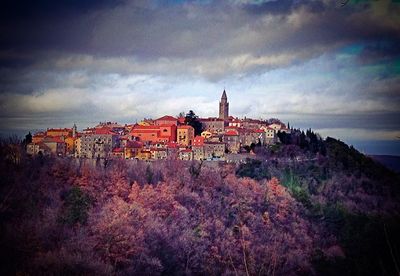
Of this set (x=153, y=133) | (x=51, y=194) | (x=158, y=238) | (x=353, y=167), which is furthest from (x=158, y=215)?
(x=353, y=167)

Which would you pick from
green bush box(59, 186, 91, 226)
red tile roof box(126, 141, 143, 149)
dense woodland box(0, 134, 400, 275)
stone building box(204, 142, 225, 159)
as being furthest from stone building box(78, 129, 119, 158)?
green bush box(59, 186, 91, 226)

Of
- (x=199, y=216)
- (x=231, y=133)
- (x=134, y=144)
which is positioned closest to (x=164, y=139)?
(x=134, y=144)

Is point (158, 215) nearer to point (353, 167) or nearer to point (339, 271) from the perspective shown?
point (339, 271)

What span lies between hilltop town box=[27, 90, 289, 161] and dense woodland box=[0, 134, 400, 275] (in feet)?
3.56

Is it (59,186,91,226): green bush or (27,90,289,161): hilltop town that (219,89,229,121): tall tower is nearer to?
(27,90,289,161): hilltop town

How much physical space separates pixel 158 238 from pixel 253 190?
19.7ft

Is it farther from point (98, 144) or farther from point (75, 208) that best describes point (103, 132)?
point (75, 208)

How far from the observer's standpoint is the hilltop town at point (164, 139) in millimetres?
15288

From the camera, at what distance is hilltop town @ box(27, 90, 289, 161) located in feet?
50.2

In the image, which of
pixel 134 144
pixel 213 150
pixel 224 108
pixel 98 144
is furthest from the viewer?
pixel 224 108

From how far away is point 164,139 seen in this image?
1884 centimetres

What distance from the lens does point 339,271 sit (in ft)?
27.6

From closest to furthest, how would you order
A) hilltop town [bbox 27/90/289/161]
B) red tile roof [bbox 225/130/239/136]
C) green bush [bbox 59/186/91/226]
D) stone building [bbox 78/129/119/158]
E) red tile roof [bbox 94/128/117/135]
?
1. green bush [bbox 59/186/91/226]
2. hilltop town [bbox 27/90/289/161]
3. stone building [bbox 78/129/119/158]
4. red tile roof [bbox 94/128/117/135]
5. red tile roof [bbox 225/130/239/136]

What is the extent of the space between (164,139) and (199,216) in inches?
288
